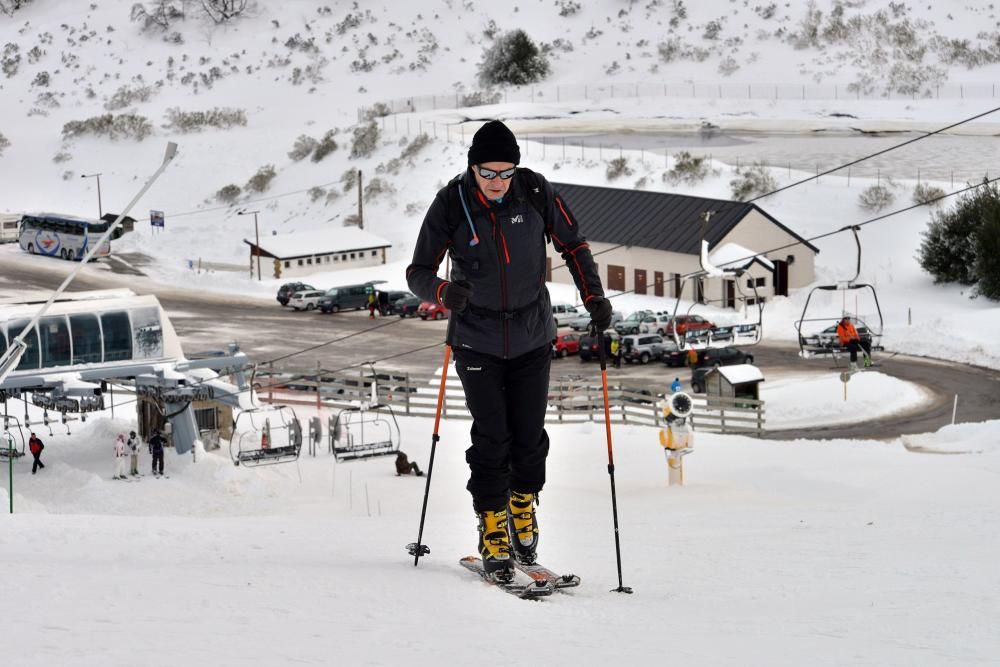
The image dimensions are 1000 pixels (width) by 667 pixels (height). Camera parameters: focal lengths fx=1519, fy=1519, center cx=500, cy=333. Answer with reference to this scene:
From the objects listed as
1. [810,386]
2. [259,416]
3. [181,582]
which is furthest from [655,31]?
[181,582]

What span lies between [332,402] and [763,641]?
97.0ft

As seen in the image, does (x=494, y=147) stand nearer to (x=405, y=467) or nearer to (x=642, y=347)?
(x=405, y=467)

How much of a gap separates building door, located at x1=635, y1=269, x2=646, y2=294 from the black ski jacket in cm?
4663

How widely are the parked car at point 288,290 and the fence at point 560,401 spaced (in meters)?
19.4

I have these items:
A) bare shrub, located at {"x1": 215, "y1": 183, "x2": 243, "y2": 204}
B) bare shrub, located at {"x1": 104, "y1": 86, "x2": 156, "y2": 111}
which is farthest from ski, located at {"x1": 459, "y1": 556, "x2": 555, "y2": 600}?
bare shrub, located at {"x1": 104, "y1": 86, "x2": 156, "y2": 111}

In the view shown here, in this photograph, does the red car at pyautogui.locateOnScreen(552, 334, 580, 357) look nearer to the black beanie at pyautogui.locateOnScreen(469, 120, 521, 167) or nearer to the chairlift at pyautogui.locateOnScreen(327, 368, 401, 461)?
the chairlift at pyautogui.locateOnScreen(327, 368, 401, 461)

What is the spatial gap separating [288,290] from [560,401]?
27.9 meters

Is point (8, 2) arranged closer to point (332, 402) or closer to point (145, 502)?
point (332, 402)

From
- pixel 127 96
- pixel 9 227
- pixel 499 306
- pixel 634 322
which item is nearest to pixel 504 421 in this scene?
pixel 499 306

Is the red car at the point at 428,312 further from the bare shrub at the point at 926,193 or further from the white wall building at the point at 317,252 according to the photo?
the bare shrub at the point at 926,193

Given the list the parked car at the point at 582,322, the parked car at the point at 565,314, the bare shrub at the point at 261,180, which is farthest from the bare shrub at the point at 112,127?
the parked car at the point at 582,322

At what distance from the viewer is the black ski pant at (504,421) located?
9516 mm

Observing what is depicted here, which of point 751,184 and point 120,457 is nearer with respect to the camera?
point 120,457

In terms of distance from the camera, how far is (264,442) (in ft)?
86.7
